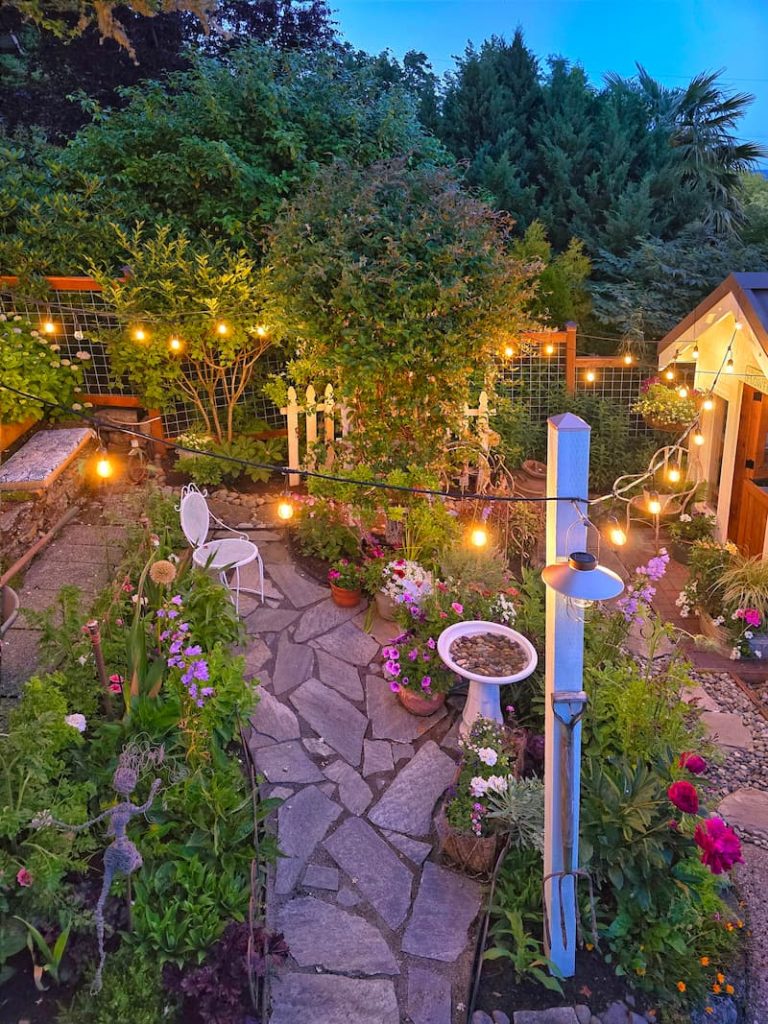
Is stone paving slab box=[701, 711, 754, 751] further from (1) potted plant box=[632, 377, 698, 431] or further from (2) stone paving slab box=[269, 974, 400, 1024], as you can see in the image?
(1) potted plant box=[632, 377, 698, 431]

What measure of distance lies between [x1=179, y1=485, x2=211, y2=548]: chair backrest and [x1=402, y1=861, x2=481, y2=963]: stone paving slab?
292 cm

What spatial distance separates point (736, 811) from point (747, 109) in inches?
457

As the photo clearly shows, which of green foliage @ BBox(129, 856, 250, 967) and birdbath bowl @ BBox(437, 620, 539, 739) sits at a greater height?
birdbath bowl @ BBox(437, 620, 539, 739)

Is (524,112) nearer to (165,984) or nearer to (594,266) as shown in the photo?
(594,266)

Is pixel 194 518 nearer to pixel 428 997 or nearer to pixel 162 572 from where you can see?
pixel 162 572

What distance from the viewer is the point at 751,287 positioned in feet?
20.2

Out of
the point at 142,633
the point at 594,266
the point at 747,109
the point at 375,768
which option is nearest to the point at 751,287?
the point at 375,768

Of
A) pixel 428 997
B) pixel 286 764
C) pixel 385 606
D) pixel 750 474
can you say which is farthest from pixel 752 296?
pixel 428 997

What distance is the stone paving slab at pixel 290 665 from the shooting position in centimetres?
525

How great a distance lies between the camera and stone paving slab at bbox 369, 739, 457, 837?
4.27 meters

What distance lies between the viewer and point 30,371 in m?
7.50

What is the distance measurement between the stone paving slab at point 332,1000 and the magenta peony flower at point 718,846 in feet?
4.87

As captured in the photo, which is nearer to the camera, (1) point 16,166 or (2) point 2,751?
(2) point 2,751

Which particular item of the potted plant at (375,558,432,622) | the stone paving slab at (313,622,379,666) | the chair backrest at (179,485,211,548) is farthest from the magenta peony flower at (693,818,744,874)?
the chair backrest at (179,485,211,548)
